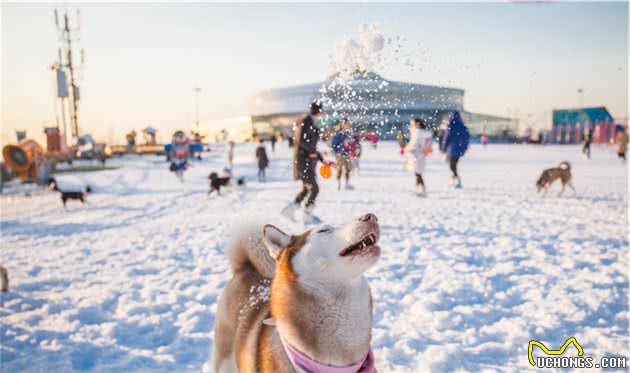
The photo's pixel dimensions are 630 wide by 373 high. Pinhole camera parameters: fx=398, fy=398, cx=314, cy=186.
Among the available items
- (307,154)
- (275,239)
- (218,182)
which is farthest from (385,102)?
(218,182)

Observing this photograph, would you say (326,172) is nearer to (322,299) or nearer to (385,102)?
(385,102)

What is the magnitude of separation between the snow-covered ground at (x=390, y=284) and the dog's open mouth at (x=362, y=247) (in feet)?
4.80

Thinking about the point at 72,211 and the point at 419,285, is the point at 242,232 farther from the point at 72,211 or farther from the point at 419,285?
the point at 72,211

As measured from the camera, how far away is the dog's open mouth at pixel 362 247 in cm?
181

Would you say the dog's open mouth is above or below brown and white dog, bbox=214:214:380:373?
above

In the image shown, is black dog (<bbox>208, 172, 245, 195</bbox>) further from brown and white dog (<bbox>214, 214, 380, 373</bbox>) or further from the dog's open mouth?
the dog's open mouth

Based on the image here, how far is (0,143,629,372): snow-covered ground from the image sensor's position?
140 inches

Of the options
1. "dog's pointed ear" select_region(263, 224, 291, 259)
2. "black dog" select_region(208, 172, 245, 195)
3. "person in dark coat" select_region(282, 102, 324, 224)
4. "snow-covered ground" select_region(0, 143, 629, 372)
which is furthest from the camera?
"black dog" select_region(208, 172, 245, 195)

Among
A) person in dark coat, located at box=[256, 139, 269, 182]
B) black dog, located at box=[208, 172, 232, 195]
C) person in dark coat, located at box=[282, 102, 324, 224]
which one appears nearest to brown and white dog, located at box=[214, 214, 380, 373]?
person in dark coat, located at box=[282, 102, 324, 224]

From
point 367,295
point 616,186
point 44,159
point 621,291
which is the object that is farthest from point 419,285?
point 44,159

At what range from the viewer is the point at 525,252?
6.27 metres

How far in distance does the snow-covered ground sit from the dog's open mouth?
4.80 ft

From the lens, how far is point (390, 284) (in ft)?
16.5

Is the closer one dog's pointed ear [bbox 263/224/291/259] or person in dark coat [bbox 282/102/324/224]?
dog's pointed ear [bbox 263/224/291/259]
